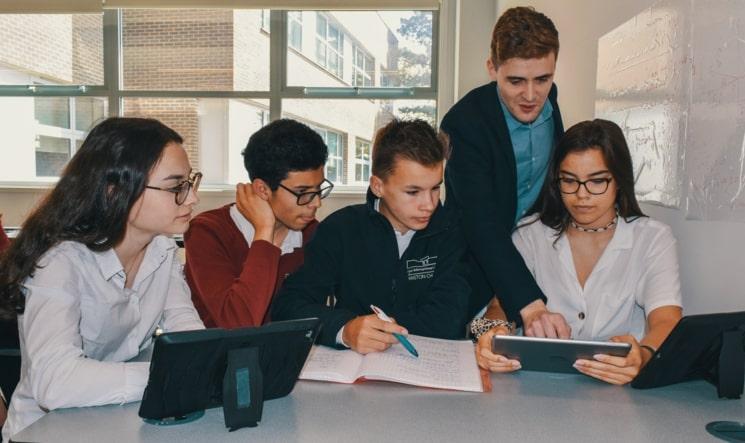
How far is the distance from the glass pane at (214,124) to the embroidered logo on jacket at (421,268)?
159 inches

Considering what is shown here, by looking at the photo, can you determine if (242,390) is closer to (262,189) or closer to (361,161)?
(262,189)

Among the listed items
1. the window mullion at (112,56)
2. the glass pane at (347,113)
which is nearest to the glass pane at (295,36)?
the glass pane at (347,113)

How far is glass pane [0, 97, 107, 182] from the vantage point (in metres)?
5.72

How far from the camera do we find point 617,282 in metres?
1.71

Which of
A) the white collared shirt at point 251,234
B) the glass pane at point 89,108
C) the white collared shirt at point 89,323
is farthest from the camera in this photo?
the glass pane at point 89,108

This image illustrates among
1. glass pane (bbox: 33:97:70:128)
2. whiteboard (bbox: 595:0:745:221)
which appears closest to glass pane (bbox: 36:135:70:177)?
glass pane (bbox: 33:97:70:128)

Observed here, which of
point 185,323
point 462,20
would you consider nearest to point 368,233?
point 185,323

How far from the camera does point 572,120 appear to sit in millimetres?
2957

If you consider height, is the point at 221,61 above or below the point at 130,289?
above

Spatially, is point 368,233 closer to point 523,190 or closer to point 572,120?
point 523,190

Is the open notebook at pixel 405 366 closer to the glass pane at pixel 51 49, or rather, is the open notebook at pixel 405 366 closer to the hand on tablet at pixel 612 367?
the hand on tablet at pixel 612 367

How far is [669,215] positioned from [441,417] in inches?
45.5

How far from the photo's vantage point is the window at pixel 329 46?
5516 mm

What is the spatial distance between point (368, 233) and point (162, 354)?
0.91 m
